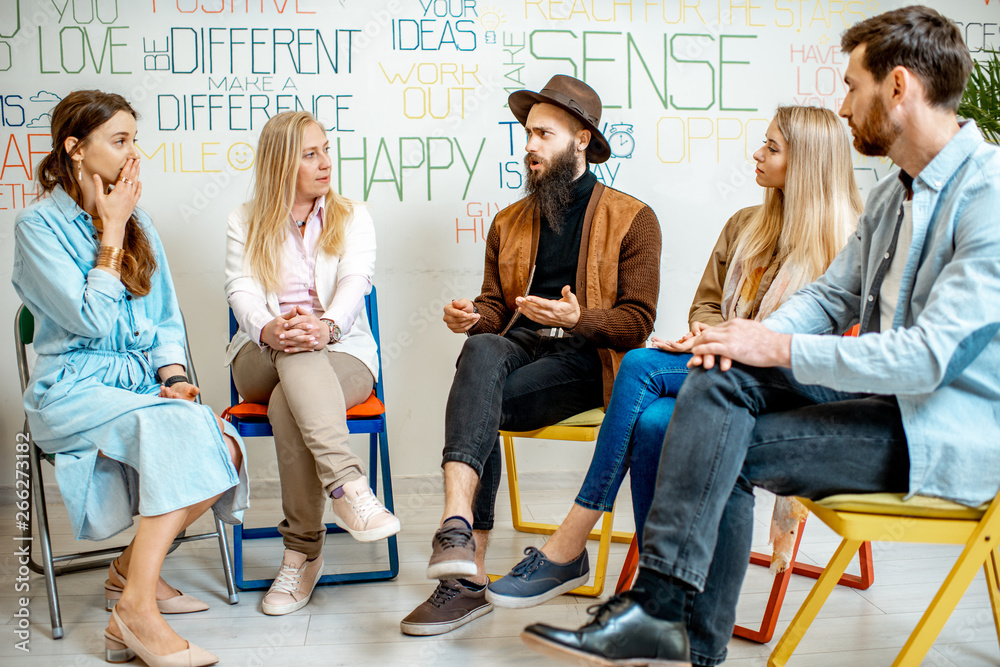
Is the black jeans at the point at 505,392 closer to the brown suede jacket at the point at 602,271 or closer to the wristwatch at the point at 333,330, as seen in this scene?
the brown suede jacket at the point at 602,271

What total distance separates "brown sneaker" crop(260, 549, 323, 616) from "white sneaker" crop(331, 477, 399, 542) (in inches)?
10.7

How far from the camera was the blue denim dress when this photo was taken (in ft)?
6.39

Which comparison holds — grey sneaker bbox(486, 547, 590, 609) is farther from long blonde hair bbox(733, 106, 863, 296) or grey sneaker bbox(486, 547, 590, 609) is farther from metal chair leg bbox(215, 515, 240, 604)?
long blonde hair bbox(733, 106, 863, 296)

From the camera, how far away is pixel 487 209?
316cm

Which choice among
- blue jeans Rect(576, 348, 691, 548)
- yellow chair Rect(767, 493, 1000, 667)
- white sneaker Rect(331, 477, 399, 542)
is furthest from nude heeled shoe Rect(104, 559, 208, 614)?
yellow chair Rect(767, 493, 1000, 667)

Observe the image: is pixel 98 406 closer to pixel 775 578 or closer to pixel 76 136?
pixel 76 136

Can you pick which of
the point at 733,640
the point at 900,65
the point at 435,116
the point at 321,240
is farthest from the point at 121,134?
the point at 733,640

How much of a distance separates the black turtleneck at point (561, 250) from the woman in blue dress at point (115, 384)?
1.10 metres

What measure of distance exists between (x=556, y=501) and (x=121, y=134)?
6.76ft

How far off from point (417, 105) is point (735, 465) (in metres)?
2.12

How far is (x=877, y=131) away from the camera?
156cm

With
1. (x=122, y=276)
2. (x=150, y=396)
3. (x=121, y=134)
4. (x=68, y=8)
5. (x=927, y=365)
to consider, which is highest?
(x=68, y=8)

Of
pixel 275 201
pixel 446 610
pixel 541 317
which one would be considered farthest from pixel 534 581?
pixel 275 201

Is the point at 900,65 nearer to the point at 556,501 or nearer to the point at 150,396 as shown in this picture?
the point at 150,396
